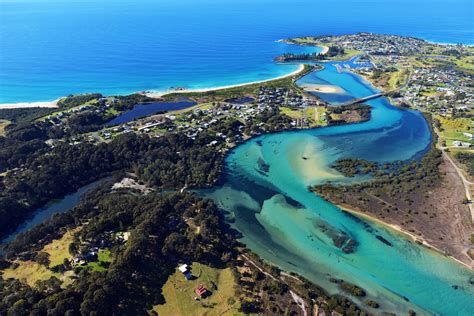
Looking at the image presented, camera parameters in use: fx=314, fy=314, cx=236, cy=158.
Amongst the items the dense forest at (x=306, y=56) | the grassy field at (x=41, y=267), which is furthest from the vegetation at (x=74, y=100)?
the dense forest at (x=306, y=56)

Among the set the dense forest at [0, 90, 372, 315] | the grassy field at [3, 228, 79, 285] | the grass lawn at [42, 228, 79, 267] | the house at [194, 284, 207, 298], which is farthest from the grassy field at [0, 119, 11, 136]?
the house at [194, 284, 207, 298]

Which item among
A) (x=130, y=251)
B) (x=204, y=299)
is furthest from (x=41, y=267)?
(x=204, y=299)

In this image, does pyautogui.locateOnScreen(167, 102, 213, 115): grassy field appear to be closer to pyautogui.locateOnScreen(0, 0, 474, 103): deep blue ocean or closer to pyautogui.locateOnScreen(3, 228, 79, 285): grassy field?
pyautogui.locateOnScreen(0, 0, 474, 103): deep blue ocean

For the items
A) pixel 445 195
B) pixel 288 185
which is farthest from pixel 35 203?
pixel 445 195

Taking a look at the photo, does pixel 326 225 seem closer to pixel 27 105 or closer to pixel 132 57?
pixel 27 105

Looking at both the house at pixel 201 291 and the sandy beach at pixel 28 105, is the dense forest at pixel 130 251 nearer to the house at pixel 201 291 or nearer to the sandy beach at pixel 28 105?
the house at pixel 201 291

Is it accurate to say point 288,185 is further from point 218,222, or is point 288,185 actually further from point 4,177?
point 4,177
